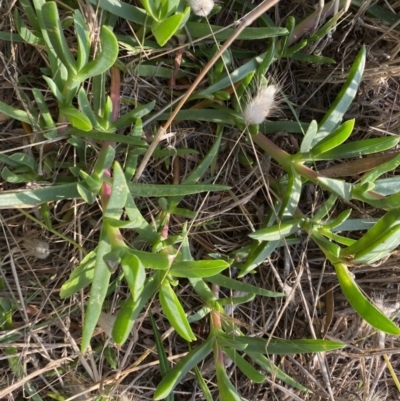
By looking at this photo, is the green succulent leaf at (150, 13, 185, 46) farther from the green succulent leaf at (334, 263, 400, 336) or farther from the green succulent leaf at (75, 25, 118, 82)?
the green succulent leaf at (334, 263, 400, 336)

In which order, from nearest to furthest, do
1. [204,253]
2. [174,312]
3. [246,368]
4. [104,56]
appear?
[104,56], [174,312], [246,368], [204,253]

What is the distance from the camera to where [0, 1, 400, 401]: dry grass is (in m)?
1.20

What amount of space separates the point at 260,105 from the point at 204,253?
0.42 m

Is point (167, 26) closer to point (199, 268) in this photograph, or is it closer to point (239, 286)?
point (199, 268)

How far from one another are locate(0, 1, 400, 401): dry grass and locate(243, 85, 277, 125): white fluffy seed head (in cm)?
16

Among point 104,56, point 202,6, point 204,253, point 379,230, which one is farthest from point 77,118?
point 379,230

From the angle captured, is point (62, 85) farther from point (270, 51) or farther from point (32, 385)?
point (32, 385)

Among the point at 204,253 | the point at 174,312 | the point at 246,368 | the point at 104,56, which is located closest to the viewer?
the point at 104,56

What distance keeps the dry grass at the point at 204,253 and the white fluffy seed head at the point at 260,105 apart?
0.16m

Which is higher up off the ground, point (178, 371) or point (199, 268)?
point (199, 268)

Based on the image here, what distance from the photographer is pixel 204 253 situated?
50.6 inches

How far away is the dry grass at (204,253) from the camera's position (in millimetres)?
1203

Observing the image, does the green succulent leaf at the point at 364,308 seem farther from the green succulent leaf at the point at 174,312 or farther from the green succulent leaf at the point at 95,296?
the green succulent leaf at the point at 95,296

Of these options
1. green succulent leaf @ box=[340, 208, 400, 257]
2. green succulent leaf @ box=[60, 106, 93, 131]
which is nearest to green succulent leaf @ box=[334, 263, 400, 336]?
green succulent leaf @ box=[340, 208, 400, 257]
